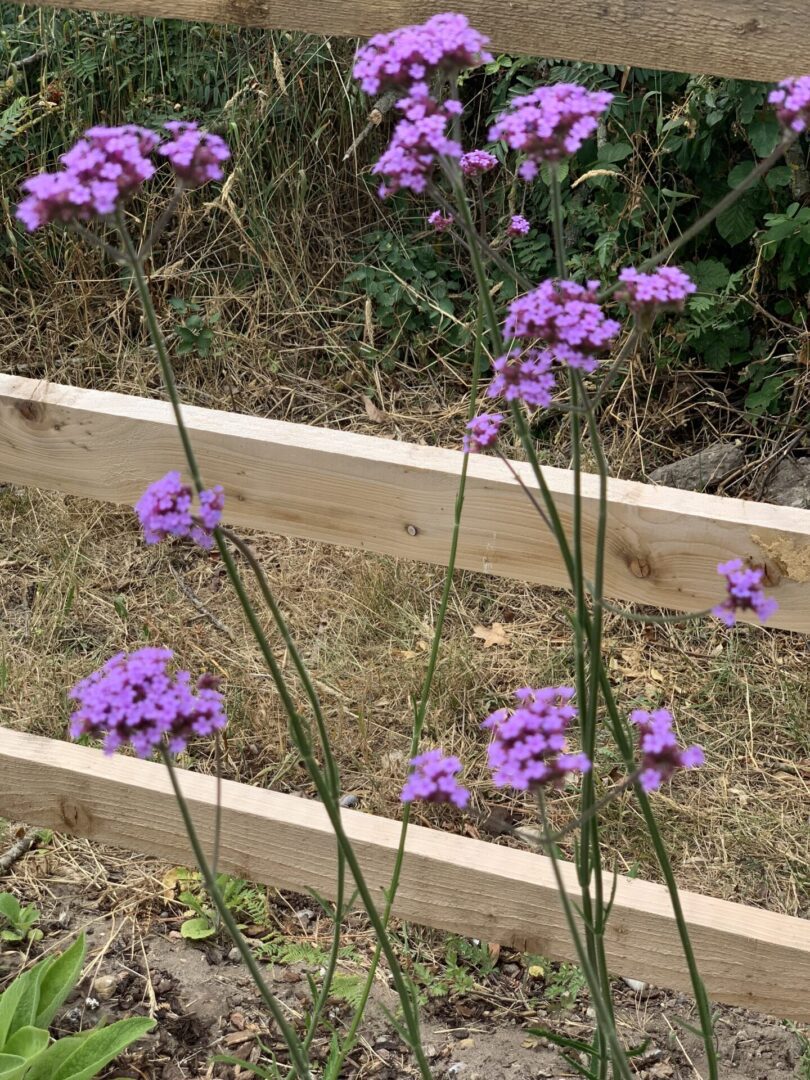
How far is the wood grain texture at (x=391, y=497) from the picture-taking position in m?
1.49

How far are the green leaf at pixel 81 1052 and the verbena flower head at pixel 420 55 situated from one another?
1.32 meters

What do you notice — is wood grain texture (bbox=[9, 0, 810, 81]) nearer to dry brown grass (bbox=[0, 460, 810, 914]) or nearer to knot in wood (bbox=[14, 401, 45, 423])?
knot in wood (bbox=[14, 401, 45, 423])

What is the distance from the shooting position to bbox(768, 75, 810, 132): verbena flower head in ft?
2.56

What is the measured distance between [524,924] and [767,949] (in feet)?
1.11

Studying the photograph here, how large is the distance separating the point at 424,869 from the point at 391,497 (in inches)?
21.5

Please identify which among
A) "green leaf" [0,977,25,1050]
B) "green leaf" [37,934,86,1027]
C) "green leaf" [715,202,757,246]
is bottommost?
"green leaf" [0,977,25,1050]

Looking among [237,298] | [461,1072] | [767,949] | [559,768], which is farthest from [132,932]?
[237,298]

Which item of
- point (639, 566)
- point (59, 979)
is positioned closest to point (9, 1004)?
point (59, 979)

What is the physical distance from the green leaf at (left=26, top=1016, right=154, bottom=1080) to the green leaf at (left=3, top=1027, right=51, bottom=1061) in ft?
0.07

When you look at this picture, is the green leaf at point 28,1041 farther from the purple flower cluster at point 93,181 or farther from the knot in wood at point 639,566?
the purple flower cluster at point 93,181

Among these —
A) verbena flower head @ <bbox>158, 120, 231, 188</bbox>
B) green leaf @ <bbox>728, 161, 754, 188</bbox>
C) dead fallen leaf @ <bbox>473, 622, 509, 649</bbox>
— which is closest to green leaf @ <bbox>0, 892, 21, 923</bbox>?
dead fallen leaf @ <bbox>473, 622, 509, 649</bbox>

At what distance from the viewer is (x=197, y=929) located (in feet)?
6.75

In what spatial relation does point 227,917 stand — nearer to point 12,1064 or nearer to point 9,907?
point 12,1064

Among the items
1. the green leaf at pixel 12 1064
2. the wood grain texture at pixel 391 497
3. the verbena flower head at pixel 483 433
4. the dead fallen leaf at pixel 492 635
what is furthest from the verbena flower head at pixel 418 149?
the dead fallen leaf at pixel 492 635
